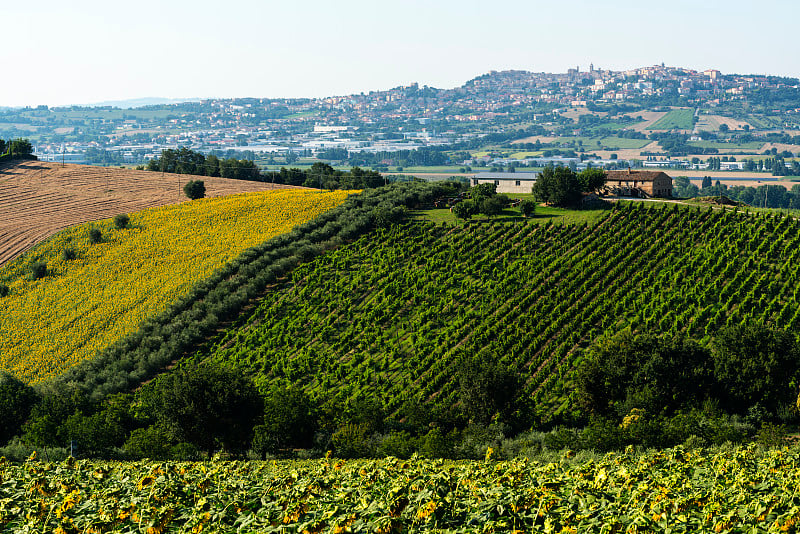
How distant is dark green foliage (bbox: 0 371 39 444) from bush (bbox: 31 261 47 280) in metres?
32.9

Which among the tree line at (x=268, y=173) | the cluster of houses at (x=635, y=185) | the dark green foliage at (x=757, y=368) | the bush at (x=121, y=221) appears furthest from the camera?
the tree line at (x=268, y=173)

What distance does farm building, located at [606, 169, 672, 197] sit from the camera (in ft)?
303

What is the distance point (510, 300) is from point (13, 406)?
39.1 m

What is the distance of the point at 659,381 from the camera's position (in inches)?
1783

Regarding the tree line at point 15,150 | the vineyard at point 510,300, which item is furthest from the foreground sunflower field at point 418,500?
the tree line at point 15,150

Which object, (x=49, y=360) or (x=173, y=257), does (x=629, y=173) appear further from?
(x=49, y=360)

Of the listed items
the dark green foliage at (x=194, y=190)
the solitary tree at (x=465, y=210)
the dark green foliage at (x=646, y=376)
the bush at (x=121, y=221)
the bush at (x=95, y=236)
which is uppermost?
the dark green foliage at (x=194, y=190)

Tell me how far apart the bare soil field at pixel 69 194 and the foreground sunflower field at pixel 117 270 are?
5256 mm

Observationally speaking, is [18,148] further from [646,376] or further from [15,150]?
[646,376]

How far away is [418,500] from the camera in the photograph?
1636cm

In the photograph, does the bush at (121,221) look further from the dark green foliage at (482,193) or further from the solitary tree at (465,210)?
the dark green foliage at (482,193)

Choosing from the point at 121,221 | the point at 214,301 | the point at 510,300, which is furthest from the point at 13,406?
the point at 121,221

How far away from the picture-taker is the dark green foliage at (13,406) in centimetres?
4591

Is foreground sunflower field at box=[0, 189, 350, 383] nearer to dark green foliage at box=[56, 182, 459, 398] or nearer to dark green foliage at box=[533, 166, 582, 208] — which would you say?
dark green foliage at box=[56, 182, 459, 398]
